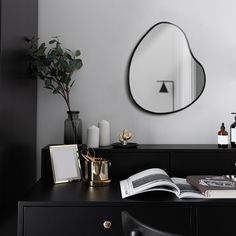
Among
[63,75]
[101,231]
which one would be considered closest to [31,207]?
[101,231]

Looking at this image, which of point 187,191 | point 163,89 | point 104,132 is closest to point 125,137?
point 104,132

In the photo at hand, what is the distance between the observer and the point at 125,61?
1931mm

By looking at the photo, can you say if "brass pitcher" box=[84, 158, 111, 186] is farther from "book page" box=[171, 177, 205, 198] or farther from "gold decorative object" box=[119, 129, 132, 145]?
"book page" box=[171, 177, 205, 198]

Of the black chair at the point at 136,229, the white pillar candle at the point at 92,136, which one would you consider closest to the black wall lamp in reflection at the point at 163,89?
the white pillar candle at the point at 92,136

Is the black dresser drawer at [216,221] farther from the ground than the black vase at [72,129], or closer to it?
closer to it

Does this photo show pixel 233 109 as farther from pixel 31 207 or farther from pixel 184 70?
pixel 31 207

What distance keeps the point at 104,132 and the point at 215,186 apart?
68 cm

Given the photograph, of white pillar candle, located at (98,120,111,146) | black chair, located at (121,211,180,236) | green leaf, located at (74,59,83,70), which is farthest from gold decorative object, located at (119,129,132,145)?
black chair, located at (121,211,180,236)

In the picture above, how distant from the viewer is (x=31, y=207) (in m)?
1.25

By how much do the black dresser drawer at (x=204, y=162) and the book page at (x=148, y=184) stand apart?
23cm

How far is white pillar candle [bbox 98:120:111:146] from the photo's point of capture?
5.96 feet

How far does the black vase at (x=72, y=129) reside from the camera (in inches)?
69.6

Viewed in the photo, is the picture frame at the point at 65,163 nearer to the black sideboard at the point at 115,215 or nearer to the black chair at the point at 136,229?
the black sideboard at the point at 115,215

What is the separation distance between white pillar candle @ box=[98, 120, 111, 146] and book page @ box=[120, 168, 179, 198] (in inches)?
14.7
